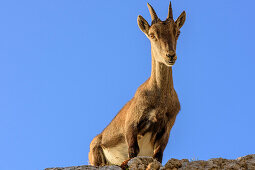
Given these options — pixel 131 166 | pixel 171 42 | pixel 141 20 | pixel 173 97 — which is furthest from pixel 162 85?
pixel 131 166

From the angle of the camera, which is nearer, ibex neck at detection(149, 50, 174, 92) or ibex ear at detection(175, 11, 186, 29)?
ibex neck at detection(149, 50, 174, 92)

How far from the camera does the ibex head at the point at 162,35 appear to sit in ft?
30.4

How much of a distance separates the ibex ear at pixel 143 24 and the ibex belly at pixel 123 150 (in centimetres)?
260

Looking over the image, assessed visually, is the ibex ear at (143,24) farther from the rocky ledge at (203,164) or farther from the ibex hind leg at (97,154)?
the rocky ledge at (203,164)

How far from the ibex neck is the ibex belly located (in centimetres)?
118

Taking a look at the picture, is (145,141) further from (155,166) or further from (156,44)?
(155,166)

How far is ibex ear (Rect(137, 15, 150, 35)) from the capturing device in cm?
1035

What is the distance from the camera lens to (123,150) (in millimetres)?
10906

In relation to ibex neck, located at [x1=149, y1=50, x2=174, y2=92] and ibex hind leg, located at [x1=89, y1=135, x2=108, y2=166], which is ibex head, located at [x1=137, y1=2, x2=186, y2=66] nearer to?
ibex neck, located at [x1=149, y1=50, x2=174, y2=92]

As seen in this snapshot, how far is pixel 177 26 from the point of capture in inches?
401

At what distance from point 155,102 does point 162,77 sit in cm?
66

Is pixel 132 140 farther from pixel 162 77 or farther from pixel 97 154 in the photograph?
pixel 97 154

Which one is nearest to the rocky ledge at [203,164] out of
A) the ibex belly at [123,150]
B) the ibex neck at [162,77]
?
the ibex belly at [123,150]

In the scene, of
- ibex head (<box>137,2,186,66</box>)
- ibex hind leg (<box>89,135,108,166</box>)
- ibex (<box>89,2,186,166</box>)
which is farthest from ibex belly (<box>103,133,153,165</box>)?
ibex head (<box>137,2,186,66</box>)
